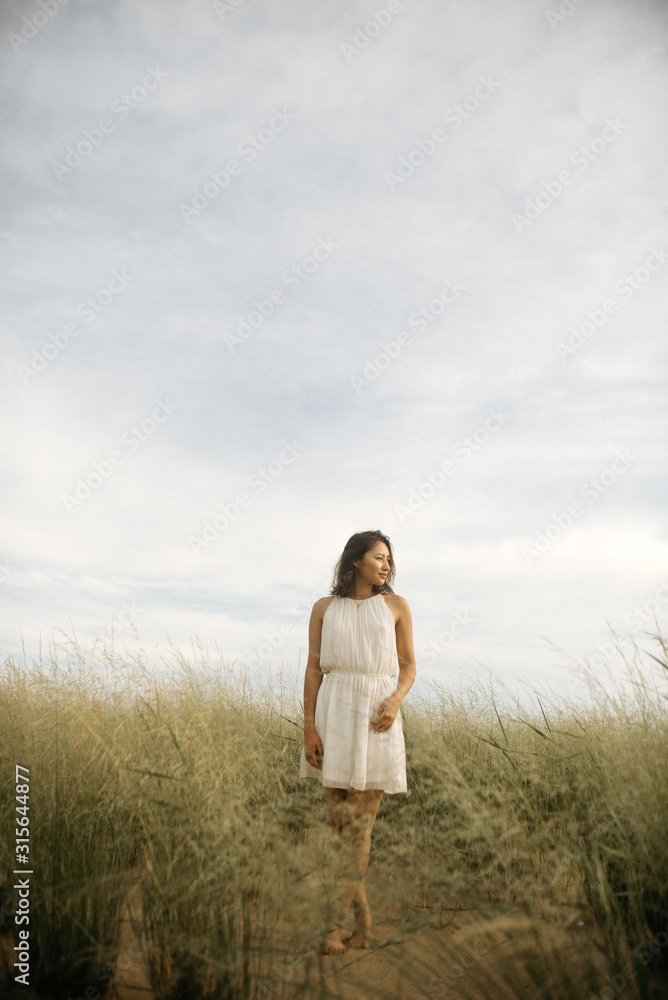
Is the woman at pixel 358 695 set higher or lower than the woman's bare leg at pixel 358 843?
higher

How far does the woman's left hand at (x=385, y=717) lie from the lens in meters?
2.99

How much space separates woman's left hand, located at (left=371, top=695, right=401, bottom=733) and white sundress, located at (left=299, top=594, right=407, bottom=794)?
29 mm

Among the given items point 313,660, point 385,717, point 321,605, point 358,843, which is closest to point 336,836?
point 358,843

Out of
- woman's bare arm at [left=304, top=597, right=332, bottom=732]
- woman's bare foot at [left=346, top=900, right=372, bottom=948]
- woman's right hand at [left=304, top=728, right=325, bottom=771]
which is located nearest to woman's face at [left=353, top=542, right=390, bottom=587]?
woman's bare arm at [left=304, top=597, right=332, bottom=732]

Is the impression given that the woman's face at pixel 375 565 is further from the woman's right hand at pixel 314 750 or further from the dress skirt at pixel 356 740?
the woman's right hand at pixel 314 750

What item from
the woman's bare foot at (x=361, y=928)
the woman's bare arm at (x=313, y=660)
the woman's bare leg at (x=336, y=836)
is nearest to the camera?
the woman's bare leg at (x=336, y=836)

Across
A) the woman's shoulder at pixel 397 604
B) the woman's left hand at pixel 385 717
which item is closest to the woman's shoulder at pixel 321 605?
the woman's shoulder at pixel 397 604

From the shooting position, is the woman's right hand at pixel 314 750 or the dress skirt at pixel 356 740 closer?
the dress skirt at pixel 356 740

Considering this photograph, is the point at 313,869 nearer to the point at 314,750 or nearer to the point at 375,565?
the point at 314,750

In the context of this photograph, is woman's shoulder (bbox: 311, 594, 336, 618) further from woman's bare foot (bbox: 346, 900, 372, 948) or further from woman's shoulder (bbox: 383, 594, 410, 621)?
woman's bare foot (bbox: 346, 900, 372, 948)

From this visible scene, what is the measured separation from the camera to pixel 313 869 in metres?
2.49

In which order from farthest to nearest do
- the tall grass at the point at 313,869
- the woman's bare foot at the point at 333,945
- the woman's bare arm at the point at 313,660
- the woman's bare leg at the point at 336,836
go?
1. the woman's bare arm at the point at 313,660
2. the woman's bare foot at the point at 333,945
3. the woman's bare leg at the point at 336,836
4. the tall grass at the point at 313,869

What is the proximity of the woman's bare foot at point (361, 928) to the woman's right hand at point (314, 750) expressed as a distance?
60cm

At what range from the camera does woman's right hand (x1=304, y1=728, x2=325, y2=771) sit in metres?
Answer: 3.07
